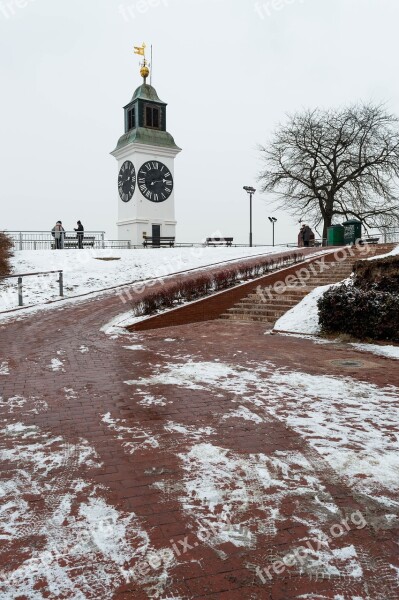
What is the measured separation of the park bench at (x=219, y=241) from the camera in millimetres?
35875

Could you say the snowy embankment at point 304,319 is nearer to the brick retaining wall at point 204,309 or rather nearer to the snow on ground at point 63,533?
the brick retaining wall at point 204,309

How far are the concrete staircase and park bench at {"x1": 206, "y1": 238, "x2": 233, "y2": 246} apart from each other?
18794 mm

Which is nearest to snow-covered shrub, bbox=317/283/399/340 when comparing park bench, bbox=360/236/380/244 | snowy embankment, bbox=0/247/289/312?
snowy embankment, bbox=0/247/289/312

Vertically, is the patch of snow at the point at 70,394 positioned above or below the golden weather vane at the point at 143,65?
below

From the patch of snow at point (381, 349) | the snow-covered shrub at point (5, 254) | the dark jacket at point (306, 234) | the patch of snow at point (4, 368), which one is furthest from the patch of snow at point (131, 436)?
the dark jacket at point (306, 234)

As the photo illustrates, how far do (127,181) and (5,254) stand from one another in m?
19.7

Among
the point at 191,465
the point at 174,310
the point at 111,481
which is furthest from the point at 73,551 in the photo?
the point at 174,310

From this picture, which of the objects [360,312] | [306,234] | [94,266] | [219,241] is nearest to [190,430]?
[360,312]

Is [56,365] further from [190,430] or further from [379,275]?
[379,275]

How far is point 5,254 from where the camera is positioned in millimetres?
19078

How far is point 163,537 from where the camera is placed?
2.79 meters

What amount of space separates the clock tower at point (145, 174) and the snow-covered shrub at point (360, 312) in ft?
88.1

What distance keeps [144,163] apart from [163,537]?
35.7m

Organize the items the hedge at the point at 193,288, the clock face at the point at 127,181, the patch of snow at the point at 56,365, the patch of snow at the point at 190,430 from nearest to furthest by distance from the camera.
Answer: the patch of snow at the point at 190,430 < the patch of snow at the point at 56,365 < the hedge at the point at 193,288 < the clock face at the point at 127,181
